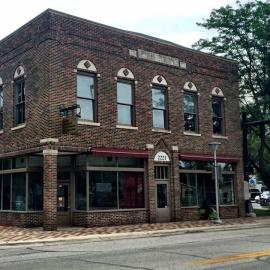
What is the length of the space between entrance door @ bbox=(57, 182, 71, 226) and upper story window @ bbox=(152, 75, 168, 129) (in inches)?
221

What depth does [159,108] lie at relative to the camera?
83.8ft

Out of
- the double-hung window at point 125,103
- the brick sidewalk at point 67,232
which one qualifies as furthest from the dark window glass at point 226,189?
the double-hung window at point 125,103

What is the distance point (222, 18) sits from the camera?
29875mm

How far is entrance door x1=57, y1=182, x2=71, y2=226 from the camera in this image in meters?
22.3

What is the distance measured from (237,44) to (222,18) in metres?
1.77

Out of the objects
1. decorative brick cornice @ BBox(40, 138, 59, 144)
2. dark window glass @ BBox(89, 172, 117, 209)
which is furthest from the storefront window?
decorative brick cornice @ BBox(40, 138, 59, 144)

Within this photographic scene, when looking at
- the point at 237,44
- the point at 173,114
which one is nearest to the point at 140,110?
the point at 173,114

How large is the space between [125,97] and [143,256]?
13.0 metres

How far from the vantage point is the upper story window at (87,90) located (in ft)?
73.5

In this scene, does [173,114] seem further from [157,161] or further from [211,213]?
[211,213]

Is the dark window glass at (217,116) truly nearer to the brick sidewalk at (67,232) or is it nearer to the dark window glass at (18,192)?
the brick sidewalk at (67,232)

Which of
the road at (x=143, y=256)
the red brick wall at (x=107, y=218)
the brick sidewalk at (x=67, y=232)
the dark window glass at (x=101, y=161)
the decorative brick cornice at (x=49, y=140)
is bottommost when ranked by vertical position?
the road at (x=143, y=256)

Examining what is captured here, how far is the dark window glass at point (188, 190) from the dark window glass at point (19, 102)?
28.3 feet

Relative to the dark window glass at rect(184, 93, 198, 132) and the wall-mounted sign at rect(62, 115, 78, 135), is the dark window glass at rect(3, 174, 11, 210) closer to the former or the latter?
the wall-mounted sign at rect(62, 115, 78, 135)
